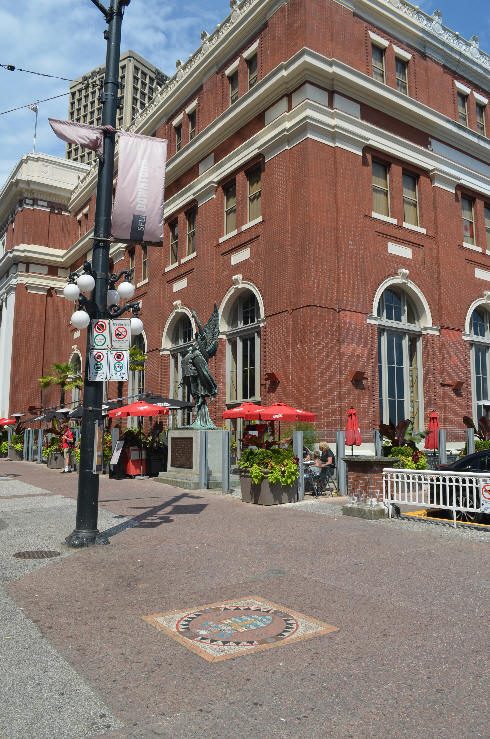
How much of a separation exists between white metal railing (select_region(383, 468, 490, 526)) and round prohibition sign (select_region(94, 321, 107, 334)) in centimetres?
582

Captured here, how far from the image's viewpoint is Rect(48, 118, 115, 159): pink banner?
373 inches

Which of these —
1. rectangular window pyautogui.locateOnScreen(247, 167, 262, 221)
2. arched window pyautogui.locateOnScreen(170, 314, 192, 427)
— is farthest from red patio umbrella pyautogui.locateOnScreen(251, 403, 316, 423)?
arched window pyautogui.locateOnScreen(170, 314, 192, 427)

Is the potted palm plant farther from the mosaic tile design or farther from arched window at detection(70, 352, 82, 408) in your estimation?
arched window at detection(70, 352, 82, 408)

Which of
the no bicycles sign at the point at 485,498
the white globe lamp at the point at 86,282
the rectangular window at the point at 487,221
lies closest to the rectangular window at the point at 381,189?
the rectangular window at the point at 487,221

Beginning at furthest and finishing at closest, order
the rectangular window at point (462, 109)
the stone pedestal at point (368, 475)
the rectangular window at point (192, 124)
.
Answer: the rectangular window at point (192, 124) < the rectangular window at point (462, 109) < the stone pedestal at point (368, 475)

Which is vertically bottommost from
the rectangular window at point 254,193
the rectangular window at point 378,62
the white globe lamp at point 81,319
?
the white globe lamp at point 81,319

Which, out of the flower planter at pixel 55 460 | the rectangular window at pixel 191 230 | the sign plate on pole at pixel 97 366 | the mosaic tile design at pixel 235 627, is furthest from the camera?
the rectangular window at pixel 191 230

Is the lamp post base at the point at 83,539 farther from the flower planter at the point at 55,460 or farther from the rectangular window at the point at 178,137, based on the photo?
the rectangular window at the point at 178,137

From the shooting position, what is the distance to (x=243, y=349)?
891 inches

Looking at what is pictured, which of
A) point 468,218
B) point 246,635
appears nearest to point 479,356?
point 468,218

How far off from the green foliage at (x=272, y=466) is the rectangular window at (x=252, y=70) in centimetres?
1650

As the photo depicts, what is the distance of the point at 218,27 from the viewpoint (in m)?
25.6

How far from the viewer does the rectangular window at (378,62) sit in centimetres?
2261

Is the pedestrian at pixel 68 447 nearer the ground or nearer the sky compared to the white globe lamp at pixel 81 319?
nearer the ground
